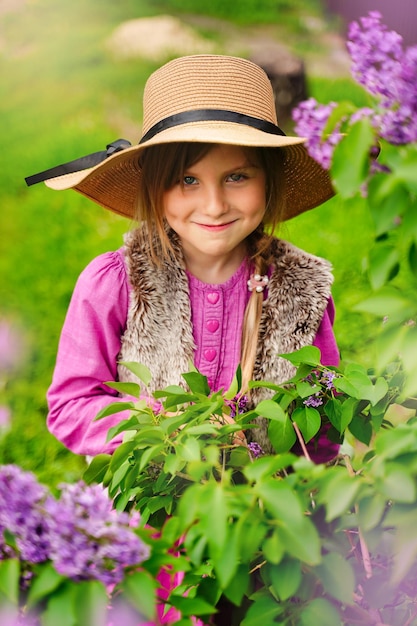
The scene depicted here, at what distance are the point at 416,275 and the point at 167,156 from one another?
2.47 feet

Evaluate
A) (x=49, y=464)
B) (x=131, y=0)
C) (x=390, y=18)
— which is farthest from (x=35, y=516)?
(x=131, y=0)

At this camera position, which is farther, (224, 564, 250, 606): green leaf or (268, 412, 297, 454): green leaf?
(268, 412, 297, 454): green leaf

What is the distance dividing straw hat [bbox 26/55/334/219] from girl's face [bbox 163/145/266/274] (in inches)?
2.8

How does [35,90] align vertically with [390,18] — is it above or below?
below

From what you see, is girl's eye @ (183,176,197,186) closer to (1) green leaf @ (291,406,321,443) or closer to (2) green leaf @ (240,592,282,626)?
(1) green leaf @ (291,406,321,443)

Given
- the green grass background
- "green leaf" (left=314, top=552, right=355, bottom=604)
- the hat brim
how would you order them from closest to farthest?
"green leaf" (left=314, top=552, right=355, bottom=604) → the hat brim → the green grass background

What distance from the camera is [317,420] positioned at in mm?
A: 996

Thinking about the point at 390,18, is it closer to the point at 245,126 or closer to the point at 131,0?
the point at 245,126

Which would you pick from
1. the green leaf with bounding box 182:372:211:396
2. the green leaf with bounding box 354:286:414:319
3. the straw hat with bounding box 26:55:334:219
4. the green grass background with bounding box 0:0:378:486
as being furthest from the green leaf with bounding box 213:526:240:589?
the green grass background with bounding box 0:0:378:486

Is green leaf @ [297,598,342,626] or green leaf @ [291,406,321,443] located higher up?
green leaf @ [291,406,321,443]

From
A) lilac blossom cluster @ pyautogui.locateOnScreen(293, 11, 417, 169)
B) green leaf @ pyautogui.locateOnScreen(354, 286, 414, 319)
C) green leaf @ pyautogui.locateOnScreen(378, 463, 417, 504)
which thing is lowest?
green leaf @ pyautogui.locateOnScreen(378, 463, 417, 504)

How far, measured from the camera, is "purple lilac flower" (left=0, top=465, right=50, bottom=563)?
0.62m

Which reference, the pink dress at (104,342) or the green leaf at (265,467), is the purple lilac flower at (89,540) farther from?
the pink dress at (104,342)

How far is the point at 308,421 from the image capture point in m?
1.00
